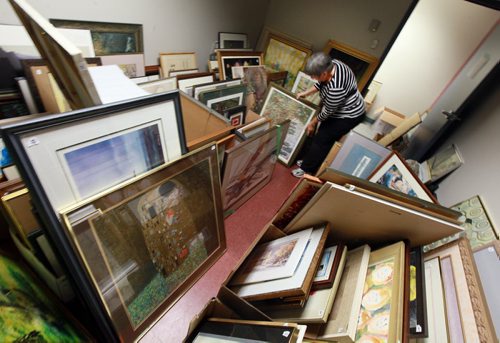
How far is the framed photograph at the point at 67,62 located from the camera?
644 mm

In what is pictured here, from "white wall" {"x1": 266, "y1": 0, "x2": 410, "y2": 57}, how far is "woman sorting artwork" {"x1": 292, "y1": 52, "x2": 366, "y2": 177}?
2.14 ft

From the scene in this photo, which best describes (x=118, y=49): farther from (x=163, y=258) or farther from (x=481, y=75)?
(x=481, y=75)

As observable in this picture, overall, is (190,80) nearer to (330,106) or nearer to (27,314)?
(330,106)

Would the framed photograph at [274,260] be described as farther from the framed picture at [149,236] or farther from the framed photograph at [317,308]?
the framed picture at [149,236]

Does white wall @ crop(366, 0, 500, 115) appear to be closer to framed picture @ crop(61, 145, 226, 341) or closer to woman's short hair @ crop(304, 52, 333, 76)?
woman's short hair @ crop(304, 52, 333, 76)

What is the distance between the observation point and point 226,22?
2557mm

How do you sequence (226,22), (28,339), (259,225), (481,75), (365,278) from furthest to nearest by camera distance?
(226,22)
(481,75)
(259,225)
(365,278)
(28,339)

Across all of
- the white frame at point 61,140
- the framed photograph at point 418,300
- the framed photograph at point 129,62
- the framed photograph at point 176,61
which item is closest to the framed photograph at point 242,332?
the framed photograph at point 418,300

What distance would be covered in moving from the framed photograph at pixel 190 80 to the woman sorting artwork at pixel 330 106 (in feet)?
2.83

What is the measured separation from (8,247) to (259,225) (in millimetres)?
1414

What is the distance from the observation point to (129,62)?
6.24 ft

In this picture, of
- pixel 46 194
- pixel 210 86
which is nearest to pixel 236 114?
pixel 210 86

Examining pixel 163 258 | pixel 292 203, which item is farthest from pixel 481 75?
pixel 163 258

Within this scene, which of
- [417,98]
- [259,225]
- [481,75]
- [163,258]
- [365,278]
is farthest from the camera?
[417,98]
